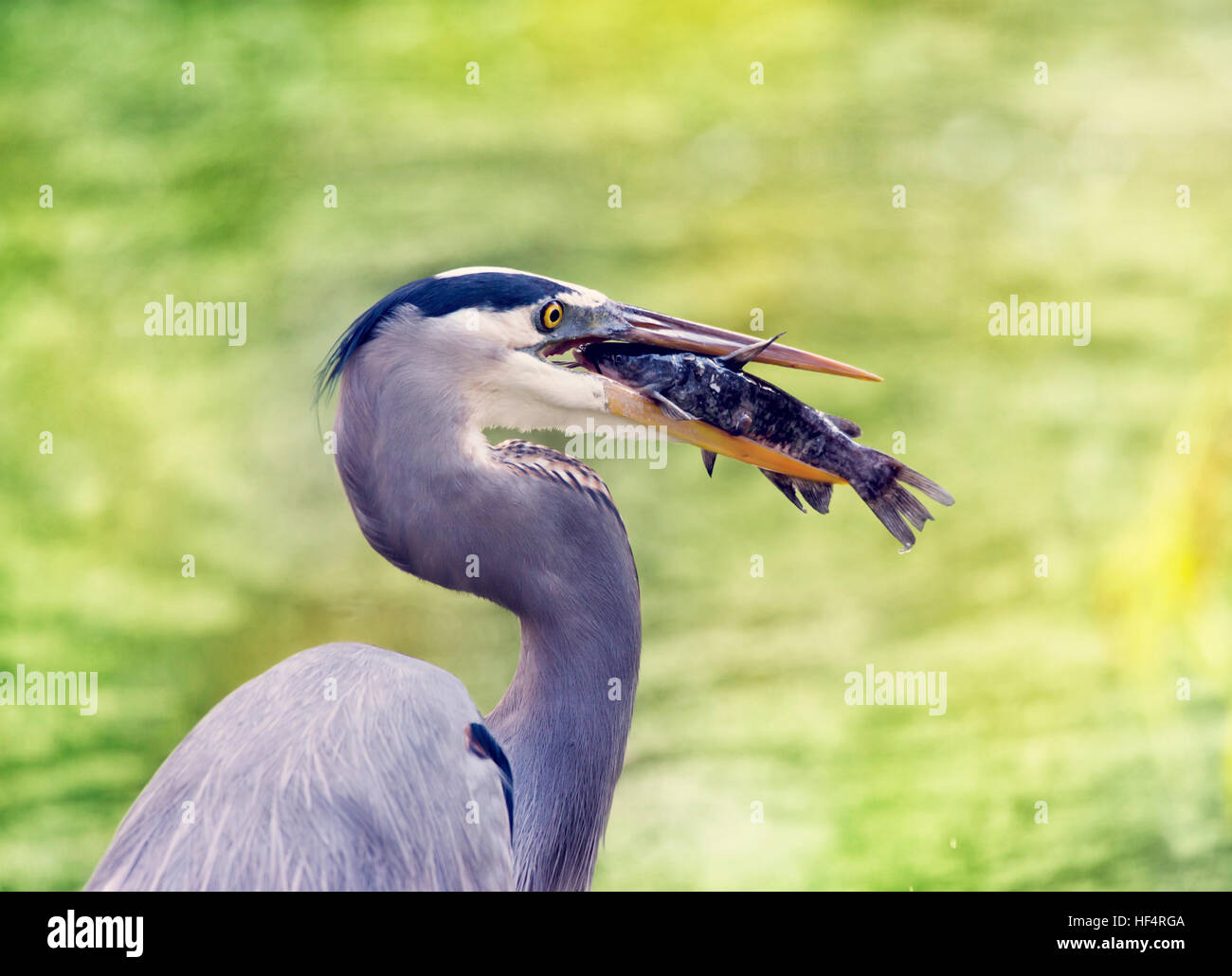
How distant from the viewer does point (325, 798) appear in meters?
1.61

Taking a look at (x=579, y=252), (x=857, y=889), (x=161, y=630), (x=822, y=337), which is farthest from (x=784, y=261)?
(x=161, y=630)

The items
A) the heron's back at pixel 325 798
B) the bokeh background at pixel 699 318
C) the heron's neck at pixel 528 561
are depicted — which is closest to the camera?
the heron's back at pixel 325 798

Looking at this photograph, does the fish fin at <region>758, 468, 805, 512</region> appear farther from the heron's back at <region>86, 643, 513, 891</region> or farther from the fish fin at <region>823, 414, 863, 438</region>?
the heron's back at <region>86, 643, 513, 891</region>

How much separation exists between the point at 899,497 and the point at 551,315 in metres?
0.70

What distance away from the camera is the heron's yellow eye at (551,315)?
1.86 m

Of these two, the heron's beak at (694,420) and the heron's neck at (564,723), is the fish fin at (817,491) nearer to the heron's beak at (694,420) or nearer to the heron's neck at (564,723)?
the heron's beak at (694,420)

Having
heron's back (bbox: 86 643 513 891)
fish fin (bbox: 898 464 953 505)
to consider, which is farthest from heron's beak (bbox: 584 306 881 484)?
heron's back (bbox: 86 643 513 891)

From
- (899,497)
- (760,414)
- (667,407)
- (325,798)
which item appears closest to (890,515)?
(899,497)

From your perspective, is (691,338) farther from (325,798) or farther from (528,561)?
(325,798)

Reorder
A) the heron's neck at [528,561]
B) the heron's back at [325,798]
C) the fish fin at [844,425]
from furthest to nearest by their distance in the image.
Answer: the fish fin at [844,425] < the heron's neck at [528,561] < the heron's back at [325,798]

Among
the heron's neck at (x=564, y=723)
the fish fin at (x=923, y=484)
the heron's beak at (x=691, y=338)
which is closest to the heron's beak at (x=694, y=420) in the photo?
the heron's beak at (x=691, y=338)

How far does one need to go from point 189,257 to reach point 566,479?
182 cm

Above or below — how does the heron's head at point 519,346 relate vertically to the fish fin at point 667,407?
above

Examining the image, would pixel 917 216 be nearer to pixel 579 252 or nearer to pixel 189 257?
pixel 579 252
